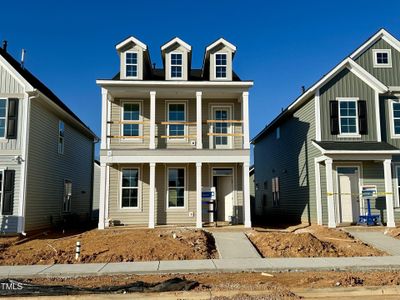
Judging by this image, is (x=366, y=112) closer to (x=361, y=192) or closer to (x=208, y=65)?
(x=361, y=192)

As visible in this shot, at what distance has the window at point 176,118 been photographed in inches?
726

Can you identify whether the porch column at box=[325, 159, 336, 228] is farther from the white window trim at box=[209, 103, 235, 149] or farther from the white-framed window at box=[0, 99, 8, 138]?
the white-framed window at box=[0, 99, 8, 138]

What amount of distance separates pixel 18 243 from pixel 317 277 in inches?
409

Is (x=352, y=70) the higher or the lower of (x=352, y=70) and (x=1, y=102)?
the higher

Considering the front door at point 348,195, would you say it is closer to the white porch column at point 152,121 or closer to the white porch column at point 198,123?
the white porch column at point 198,123

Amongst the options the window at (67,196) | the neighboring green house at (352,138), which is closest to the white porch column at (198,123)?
the neighboring green house at (352,138)

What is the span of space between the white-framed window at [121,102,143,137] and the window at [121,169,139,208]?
5.82 feet

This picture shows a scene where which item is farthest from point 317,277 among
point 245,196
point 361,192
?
point 361,192

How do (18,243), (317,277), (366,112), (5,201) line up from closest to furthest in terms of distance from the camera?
(317,277), (18,243), (5,201), (366,112)

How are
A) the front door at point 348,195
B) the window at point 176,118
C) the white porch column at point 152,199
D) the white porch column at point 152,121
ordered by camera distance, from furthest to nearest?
1. the window at point 176,118
2. the front door at point 348,195
3. the white porch column at point 152,121
4. the white porch column at point 152,199

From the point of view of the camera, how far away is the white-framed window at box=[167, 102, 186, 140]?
1844cm

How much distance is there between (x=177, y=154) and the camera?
16.5 meters

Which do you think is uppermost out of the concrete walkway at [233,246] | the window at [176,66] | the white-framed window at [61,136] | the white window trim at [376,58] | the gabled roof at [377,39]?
the gabled roof at [377,39]

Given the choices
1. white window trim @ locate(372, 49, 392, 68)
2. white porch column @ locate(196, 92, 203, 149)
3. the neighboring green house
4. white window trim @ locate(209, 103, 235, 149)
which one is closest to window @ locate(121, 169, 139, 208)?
white porch column @ locate(196, 92, 203, 149)
